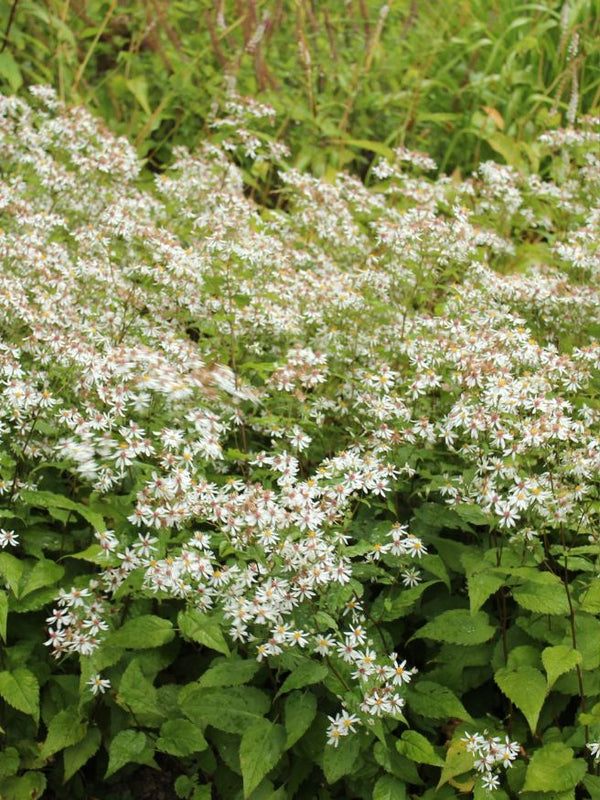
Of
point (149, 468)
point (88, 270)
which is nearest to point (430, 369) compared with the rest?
point (149, 468)

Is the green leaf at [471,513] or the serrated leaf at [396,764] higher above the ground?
the green leaf at [471,513]

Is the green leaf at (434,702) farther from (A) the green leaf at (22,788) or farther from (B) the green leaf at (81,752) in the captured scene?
(A) the green leaf at (22,788)

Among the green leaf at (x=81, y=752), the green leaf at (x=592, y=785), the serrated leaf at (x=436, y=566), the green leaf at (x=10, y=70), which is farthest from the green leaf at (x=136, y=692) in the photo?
the green leaf at (x=10, y=70)

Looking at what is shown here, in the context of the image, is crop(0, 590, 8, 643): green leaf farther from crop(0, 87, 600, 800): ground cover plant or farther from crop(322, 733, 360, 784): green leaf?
crop(322, 733, 360, 784): green leaf

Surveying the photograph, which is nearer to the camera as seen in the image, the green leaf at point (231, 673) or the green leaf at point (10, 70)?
the green leaf at point (231, 673)

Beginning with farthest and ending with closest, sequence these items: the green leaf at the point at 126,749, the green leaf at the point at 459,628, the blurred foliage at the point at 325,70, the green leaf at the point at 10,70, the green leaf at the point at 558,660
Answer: the blurred foliage at the point at 325,70 → the green leaf at the point at 10,70 → the green leaf at the point at 459,628 → the green leaf at the point at 126,749 → the green leaf at the point at 558,660

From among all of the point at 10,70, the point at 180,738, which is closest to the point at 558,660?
the point at 180,738

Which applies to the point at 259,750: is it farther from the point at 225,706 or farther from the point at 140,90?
the point at 140,90

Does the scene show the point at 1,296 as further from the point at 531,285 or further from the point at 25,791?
the point at 531,285
